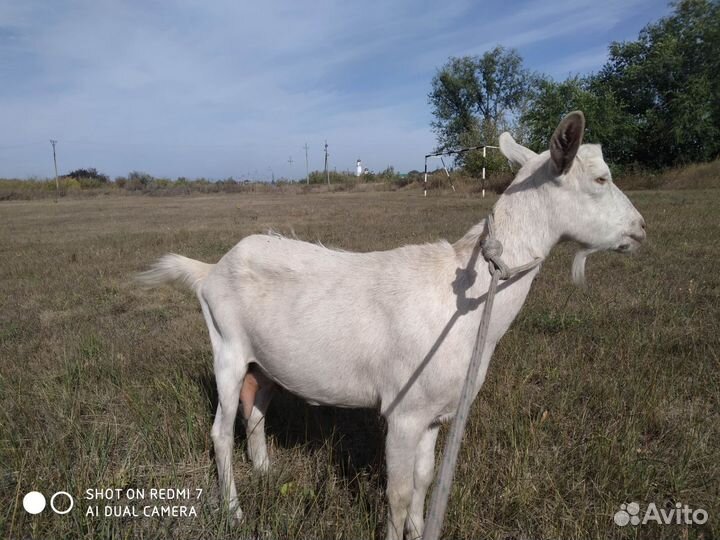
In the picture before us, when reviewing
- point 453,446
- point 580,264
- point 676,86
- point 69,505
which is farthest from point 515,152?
point 676,86

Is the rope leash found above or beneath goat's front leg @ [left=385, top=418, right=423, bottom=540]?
above

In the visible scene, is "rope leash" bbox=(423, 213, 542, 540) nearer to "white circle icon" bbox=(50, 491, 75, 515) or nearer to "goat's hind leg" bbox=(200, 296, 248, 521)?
"goat's hind leg" bbox=(200, 296, 248, 521)

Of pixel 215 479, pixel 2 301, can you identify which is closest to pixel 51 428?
pixel 215 479

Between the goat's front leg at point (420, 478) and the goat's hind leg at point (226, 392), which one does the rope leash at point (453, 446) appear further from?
the goat's hind leg at point (226, 392)

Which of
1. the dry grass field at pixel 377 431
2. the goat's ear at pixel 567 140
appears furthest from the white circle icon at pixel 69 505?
the goat's ear at pixel 567 140

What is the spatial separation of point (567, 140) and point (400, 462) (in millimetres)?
1785

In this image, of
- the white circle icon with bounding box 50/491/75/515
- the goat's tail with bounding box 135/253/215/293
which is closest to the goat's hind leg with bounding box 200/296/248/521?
the goat's tail with bounding box 135/253/215/293

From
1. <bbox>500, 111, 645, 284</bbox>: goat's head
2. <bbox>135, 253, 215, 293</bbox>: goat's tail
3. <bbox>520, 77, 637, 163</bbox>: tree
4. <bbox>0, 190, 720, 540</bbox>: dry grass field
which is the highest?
<bbox>520, 77, 637, 163</bbox>: tree

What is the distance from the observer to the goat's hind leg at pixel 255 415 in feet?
10.5

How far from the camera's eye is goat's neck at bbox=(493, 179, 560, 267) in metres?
2.39

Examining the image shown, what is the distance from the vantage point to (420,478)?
262 centimetres

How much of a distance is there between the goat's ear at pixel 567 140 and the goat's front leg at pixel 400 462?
1.49m

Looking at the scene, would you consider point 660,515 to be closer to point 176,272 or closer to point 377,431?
point 377,431

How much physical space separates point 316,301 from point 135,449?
1600 millimetres
